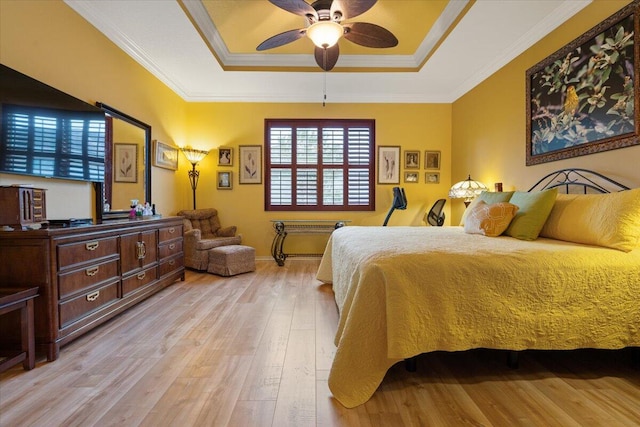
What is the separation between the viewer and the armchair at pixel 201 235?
3.99 meters

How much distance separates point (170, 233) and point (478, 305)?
3.16 m

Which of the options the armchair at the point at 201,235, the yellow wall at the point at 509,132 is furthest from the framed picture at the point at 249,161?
the yellow wall at the point at 509,132

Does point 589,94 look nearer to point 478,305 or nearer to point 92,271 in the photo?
point 478,305

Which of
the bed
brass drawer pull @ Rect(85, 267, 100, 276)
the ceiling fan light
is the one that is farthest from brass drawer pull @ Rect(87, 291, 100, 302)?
the ceiling fan light

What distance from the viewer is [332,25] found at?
2385mm

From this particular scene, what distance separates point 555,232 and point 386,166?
3035 millimetres

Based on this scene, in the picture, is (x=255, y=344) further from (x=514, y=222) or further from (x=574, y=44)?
(x=574, y=44)

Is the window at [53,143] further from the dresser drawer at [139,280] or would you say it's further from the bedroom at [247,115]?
the dresser drawer at [139,280]

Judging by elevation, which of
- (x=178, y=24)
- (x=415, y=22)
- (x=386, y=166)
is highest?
(x=415, y=22)

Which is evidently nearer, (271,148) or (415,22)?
(415,22)

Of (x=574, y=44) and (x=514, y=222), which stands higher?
(x=574, y=44)

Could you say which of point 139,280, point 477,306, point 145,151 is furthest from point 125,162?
point 477,306

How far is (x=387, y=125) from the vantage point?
16.3 feet

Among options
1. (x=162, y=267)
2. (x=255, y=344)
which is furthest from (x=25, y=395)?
(x=162, y=267)
